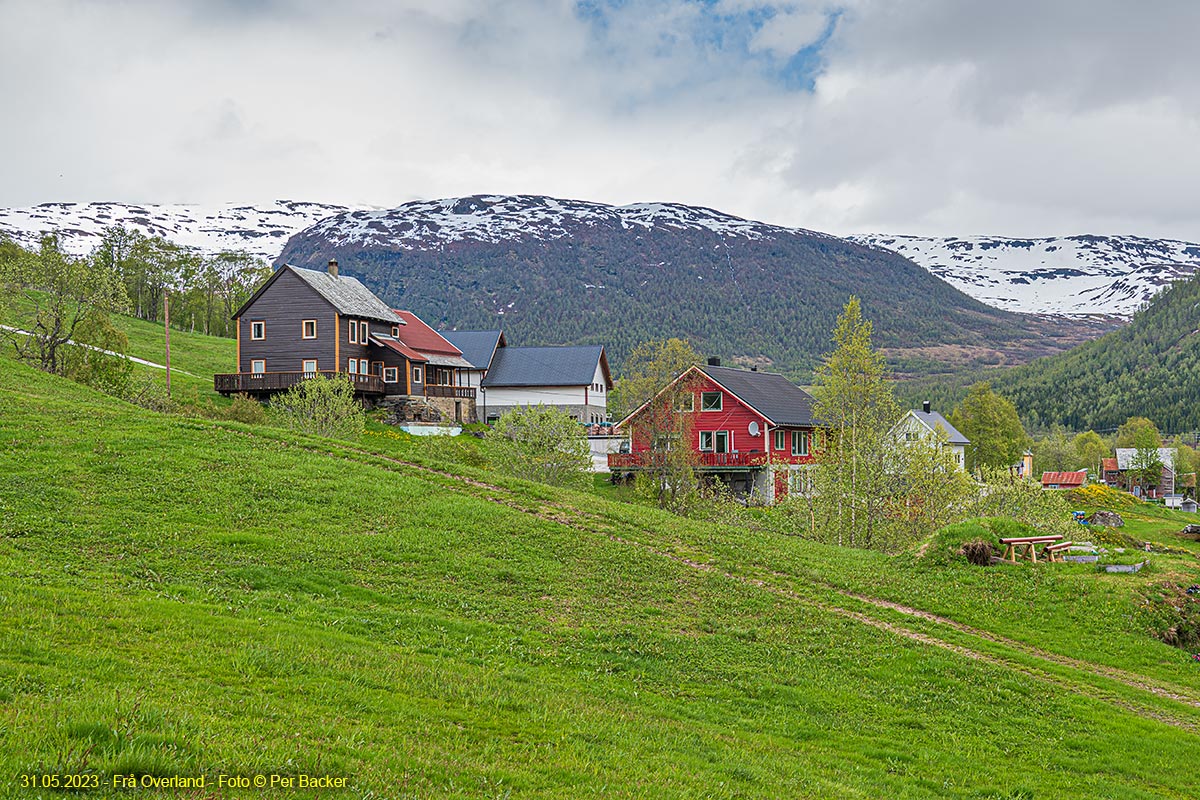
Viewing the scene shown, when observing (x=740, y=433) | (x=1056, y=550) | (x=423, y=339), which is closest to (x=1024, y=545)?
(x=1056, y=550)

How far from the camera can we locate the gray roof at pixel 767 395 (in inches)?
2650

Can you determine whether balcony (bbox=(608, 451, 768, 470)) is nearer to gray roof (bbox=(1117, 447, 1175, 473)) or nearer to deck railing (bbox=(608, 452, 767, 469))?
deck railing (bbox=(608, 452, 767, 469))

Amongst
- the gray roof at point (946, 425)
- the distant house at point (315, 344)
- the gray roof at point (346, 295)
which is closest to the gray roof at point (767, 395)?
the distant house at point (315, 344)

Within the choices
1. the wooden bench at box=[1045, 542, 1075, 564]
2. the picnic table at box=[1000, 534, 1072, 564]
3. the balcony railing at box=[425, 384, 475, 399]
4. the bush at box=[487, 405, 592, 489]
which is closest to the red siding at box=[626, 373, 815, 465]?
the balcony railing at box=[425, 384, 475, 399]

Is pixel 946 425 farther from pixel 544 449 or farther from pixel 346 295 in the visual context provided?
pixel 544 449

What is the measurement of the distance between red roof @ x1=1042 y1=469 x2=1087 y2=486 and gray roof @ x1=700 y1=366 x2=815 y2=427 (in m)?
63.5

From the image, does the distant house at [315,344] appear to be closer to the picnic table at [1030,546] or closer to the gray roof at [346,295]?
the gray roof at [346,295]

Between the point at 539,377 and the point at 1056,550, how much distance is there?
65308mm

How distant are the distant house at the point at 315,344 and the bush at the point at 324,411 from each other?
719 inches

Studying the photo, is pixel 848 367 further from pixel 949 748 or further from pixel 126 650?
pixel 126 650

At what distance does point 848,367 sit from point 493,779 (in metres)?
39.0

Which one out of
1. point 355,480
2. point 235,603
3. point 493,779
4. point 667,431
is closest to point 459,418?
point 667,431

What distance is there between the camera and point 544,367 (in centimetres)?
8962

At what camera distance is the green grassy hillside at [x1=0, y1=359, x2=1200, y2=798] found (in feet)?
29.1
